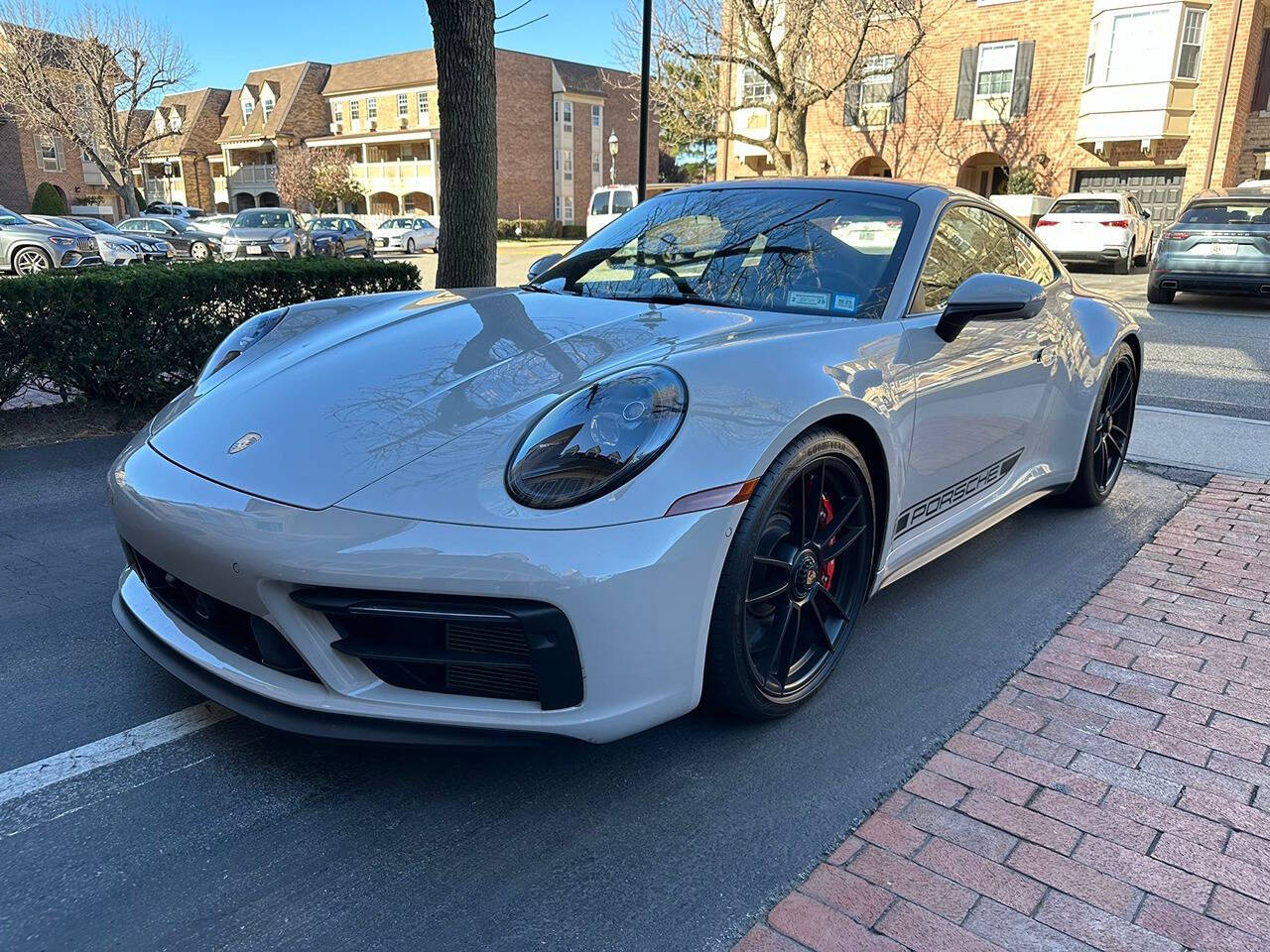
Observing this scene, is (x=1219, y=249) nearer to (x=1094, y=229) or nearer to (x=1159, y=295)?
(x=1159, y=295)

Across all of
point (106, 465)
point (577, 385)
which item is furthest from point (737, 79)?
point (577, 385)

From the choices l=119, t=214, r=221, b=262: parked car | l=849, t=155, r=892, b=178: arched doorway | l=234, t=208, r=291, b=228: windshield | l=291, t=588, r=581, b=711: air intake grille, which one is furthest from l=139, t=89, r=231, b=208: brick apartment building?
l=291, t=588, r=581, b=711: air intake grille

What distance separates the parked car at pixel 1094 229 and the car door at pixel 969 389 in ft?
50.3

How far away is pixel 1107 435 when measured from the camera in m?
4.32

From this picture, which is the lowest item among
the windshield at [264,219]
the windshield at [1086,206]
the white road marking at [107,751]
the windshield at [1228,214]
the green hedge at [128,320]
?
the white road marking at [107,751]

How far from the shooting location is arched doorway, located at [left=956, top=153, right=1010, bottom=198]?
27.1 m

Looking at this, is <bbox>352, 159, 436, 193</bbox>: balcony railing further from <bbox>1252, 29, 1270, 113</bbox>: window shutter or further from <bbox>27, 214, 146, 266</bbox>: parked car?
<bbox>1252, 29, 1270, 113</bbox>: window shutter

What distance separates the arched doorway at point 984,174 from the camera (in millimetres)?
27109

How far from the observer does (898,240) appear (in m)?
2.99

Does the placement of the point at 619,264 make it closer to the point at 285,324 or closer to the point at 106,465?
the point at 285,324

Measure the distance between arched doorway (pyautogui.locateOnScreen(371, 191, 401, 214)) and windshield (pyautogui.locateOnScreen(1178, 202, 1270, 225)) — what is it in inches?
1665

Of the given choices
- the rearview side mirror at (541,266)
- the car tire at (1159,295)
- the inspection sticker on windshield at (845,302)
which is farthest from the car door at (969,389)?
the car tire at (1159,295)

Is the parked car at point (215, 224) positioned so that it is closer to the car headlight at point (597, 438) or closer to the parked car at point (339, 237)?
the parked car at point (339, 237)

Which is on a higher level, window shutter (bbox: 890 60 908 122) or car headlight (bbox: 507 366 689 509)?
window shutter (bbox: 890 60 908 122)
